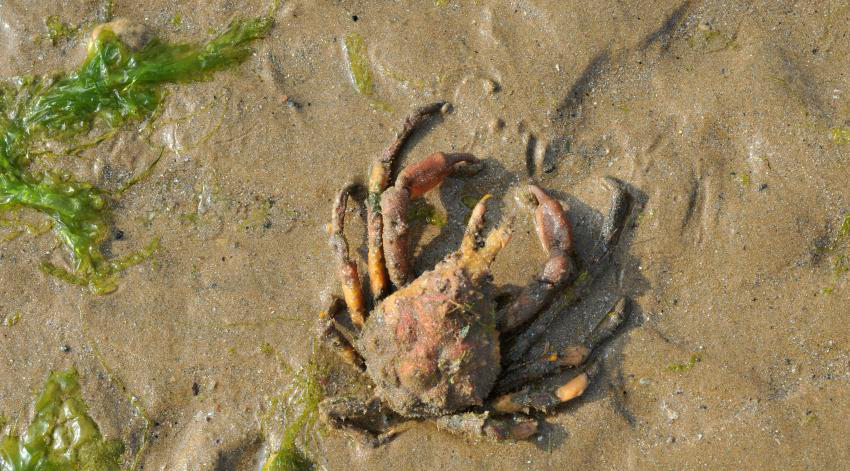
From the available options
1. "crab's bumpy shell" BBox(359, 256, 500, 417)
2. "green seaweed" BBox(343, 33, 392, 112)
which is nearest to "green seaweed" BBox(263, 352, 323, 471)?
"crab's bumpy shell" BBox(359, 256, 500, 417)

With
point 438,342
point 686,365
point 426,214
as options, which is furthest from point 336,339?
point 686,365

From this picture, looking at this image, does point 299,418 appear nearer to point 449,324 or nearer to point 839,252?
point 449,324

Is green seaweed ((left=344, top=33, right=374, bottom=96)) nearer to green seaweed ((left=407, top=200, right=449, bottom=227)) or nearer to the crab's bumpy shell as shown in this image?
green seaweed ((left=407, top=200, right=449, bottom=227))

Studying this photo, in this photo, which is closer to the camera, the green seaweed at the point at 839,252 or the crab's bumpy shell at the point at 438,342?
the crab's bumpy shell at the point at 438,342

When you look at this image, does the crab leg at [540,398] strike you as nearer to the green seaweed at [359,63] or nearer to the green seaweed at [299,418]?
the green seaweed at [299,418]

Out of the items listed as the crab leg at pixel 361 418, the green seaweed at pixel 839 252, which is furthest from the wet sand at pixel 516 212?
the crab leg at pixel 361 418

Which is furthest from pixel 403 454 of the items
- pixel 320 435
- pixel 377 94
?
pixel 377 94
